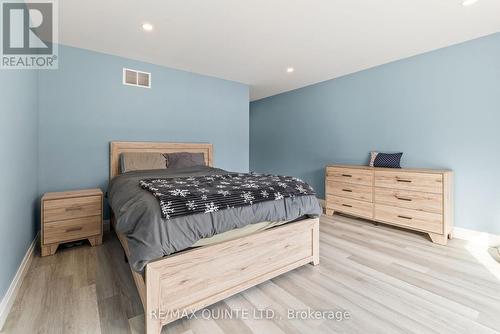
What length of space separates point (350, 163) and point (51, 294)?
4.01m

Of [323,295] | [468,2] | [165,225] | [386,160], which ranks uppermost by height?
[468,2]

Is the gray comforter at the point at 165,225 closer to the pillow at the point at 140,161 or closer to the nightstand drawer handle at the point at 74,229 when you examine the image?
the nightstand drawer handle at the point at 74,229

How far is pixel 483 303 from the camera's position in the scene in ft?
5.26

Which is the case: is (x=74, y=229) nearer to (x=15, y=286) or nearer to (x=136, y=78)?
(x=15, y=286)

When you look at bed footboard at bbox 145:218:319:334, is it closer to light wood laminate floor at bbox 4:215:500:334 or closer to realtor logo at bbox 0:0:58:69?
light wood laminate floor at bbox 4:215:500:334

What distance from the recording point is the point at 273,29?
97.0 inches

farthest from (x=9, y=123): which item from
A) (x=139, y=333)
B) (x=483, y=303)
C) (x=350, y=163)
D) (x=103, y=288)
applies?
(x=350, y=163)

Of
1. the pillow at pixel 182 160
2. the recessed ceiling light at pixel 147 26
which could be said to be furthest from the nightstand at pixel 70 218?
the recessed ceiling light at pixel 147 26

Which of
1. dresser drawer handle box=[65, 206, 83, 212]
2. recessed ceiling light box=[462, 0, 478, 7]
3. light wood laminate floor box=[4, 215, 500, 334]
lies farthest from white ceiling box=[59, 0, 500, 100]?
light wood laminate floor box=[4, 215, 500, 334]

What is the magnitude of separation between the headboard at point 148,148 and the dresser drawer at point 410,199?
105 inches

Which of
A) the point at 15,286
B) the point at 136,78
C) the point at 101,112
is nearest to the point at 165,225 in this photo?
the point at 15,286

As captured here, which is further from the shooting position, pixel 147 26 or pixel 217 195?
pixel 147 26

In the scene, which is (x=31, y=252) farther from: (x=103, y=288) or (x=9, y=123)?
(x=9, y=123)

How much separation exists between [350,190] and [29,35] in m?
4.22
